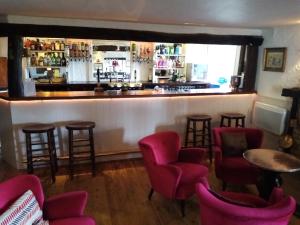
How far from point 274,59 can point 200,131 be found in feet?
6.04

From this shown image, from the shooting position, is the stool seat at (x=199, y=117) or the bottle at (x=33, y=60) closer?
the stool seat at (x=199, y=117)

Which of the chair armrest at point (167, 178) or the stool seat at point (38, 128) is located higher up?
the stool seat at point (38, 128)

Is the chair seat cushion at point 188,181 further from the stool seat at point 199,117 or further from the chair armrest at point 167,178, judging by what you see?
the stool seat at point 199,117

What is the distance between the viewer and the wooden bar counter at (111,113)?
381cm

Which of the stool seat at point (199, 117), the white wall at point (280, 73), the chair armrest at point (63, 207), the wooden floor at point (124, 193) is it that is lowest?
the wooden floor at point (124, 193)

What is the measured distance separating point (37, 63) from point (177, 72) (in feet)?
12.7

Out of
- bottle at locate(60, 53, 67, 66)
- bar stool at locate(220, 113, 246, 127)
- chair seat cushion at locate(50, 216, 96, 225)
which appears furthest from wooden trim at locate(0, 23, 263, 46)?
bottle at locate(60, 53, 67, 66)

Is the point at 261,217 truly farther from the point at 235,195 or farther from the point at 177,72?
the point at 177,72

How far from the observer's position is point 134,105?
4.26m

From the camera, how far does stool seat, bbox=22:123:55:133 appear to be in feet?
11.2

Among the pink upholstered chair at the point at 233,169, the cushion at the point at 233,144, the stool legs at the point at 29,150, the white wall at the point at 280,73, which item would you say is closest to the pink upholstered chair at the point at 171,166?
the pink upholstered chair at the point at 233,169

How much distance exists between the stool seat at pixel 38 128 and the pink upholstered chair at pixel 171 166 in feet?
4.67

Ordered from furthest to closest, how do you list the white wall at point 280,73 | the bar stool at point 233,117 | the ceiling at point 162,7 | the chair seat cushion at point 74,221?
the bar stool at point 233,117 → the white wall at point 280,73 → the ceiling at point 162,7 → the chair seat cushion at point 74,221

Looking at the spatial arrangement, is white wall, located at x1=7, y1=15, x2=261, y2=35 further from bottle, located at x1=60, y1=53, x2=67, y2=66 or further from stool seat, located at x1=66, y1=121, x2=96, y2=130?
bottle, located at x1=60, y1=53, x2=67, y2=66
